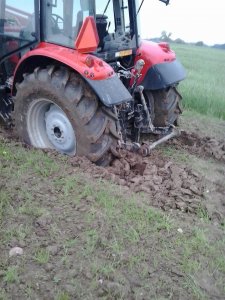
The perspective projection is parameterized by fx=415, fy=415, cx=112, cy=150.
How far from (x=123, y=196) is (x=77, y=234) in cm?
64

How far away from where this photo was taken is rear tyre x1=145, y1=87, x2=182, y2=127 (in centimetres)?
498

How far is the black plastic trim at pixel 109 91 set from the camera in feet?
12.1

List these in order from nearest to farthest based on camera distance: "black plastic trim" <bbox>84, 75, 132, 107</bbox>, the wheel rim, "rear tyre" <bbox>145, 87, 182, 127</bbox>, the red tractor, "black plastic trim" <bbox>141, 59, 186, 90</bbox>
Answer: "black plastic trim" <bbox>84, 75, 132, 107</bbox>
the red tractor
the wheel rim
"black plastic trim" <bbox>141, 59, 186, 90</bbox>
"rear tyre" <bbox>145, 87, 182, 127</bbox>

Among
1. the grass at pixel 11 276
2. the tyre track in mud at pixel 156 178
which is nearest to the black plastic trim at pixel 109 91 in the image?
the tyre track in mud at pixel 156 178

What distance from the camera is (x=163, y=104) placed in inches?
196

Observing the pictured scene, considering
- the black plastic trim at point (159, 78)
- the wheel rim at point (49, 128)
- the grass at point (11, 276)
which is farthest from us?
the black plastic trim at point (159, 78)

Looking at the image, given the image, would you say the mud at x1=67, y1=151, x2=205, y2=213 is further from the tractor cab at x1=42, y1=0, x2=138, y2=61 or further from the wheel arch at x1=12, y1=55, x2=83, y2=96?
the tractor cab at x1=42, y1=0, x2=138, y2=61

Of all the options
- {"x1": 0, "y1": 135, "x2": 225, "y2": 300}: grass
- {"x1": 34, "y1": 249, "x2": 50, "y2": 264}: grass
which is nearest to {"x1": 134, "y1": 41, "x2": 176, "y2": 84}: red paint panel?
{"x1": 0, "y1": 135, "x2": 225, "y2": 300}: grass

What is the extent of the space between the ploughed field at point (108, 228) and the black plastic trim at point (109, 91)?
0.66 metres

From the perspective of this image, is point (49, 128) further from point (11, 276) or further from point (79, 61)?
point (11, 276)

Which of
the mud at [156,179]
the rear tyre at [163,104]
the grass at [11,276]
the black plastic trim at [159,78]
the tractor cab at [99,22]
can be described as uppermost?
the tractor cab at [99,22]

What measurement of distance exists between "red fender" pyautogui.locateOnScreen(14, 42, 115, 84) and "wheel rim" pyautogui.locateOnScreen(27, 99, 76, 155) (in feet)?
1.63

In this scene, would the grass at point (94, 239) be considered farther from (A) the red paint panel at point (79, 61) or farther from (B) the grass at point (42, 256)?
(A) the red paint panel at point (79, 61)

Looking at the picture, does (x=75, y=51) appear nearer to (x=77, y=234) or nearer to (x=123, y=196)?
(x=123, y=196)
